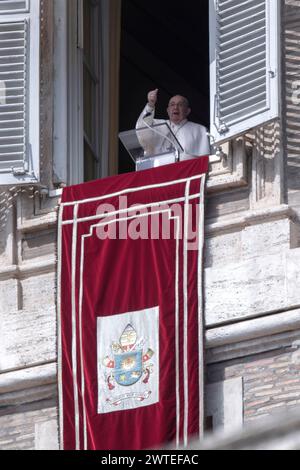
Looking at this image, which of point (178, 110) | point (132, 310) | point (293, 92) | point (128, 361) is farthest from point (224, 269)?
point (178, 110)

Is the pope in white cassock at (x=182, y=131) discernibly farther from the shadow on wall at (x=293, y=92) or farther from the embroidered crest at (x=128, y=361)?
the embroidered crest at (x=128, y=361)

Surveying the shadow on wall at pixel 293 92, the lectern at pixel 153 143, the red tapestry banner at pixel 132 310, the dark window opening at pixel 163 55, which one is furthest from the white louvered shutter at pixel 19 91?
the dark window opening at pixel 163 55

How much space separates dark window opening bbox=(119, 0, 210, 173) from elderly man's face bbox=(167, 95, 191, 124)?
101 inches

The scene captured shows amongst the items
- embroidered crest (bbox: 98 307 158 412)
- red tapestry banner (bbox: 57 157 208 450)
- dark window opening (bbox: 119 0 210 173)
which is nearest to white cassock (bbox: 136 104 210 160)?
red tapestry banner (bbox: 57 157 208 450)

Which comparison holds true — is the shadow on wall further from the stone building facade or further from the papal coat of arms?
the papal coat of arms

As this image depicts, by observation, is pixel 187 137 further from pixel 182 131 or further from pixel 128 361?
pixel 128 361

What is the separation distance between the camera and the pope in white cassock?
16.8m

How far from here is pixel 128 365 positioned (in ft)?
53.1

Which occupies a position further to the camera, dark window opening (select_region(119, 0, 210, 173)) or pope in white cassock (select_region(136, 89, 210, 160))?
dark window opening (select_region(119, 0, 210, 173))

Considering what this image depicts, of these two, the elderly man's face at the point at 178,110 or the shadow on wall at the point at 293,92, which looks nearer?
the shadow on wall at the point at 293,92

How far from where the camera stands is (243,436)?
38.1 feet

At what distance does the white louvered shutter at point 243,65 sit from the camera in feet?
53.2

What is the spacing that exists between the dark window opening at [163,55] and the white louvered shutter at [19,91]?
8.90 feet

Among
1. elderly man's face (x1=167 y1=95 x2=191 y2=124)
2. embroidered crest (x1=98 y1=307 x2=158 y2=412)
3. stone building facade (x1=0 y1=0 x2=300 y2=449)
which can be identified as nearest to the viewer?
stone building facade (x1=0 y1=0 x2=300 y2=449)
